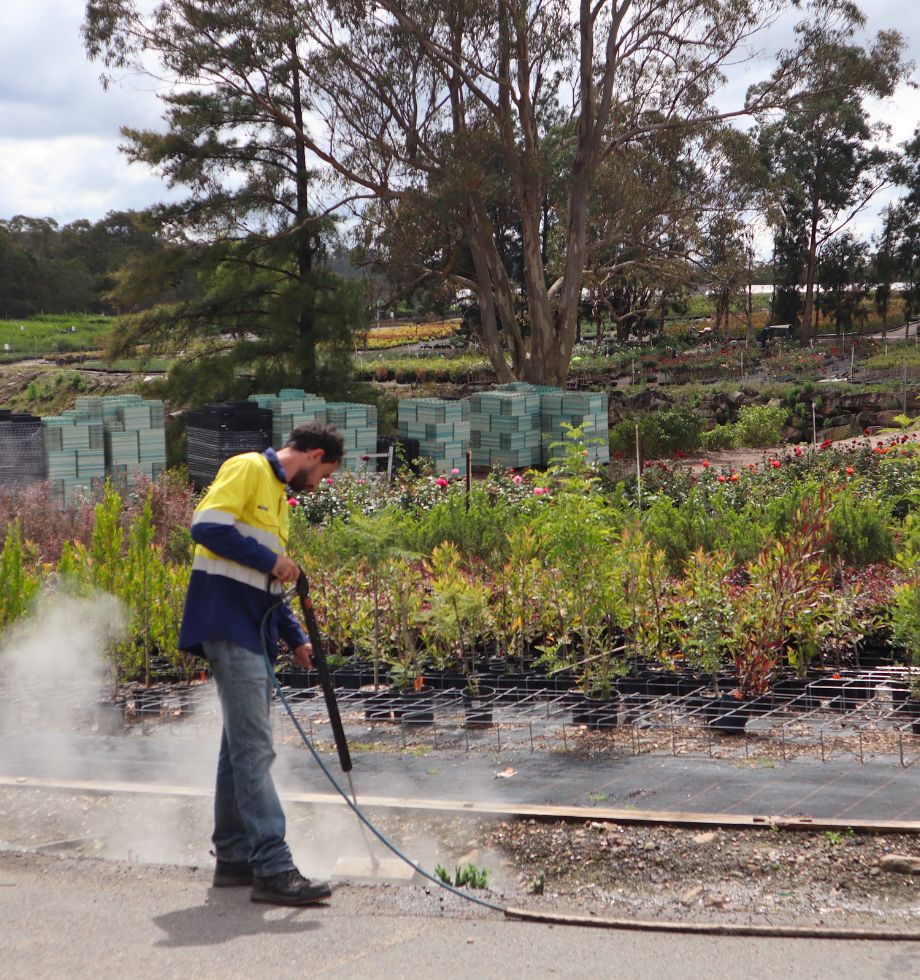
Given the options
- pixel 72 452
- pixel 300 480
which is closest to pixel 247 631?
pixel 300 480

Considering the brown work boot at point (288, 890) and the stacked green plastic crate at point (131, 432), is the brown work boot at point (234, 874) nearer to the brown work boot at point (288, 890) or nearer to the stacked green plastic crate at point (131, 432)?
the brown work boot at point (288, 890)

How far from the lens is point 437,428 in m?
17.3

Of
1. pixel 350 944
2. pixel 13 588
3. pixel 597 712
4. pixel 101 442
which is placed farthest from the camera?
pixel 101 442

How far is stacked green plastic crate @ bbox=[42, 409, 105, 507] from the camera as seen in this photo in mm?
13547

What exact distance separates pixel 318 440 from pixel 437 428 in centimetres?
1338

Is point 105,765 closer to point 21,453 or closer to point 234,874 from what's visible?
point 234,874

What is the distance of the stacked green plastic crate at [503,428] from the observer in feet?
61.6

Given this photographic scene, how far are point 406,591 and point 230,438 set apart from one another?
9096 millimetres

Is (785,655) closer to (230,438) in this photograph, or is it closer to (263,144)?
(230,438)

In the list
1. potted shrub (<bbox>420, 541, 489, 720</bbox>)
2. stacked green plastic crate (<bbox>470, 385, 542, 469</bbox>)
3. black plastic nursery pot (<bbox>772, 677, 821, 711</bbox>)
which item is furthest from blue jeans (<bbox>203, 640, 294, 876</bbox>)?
stacked green plastic crate (<bbox>470, 385, 542, 469</bbox>)

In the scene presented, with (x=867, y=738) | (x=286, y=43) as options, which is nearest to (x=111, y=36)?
(x=286, y=43)

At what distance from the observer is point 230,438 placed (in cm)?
1475

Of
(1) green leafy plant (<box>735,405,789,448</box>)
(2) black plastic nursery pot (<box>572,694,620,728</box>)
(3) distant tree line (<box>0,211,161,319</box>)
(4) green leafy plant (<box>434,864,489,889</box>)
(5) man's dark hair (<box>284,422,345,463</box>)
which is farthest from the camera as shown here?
(3) distant tree line (<box>0,211,161,319</box>)

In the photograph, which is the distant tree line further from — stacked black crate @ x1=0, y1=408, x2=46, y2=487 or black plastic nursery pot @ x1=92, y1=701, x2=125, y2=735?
black plastic nursery pot @ x1=92, y1=701, x2=125, y2=735
